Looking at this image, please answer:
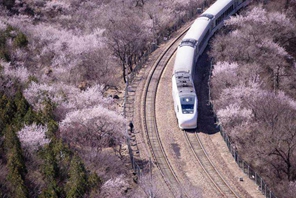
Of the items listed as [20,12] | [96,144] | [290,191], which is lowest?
[290,191]

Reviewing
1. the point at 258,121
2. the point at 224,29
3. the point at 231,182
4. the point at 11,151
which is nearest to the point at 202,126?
the point at 258,121

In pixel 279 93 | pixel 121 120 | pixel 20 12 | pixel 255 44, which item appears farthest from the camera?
pixel 20 12

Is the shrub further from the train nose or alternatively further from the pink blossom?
the train nose

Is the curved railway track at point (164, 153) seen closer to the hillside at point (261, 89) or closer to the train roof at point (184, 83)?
the hillside at point (261, 89)

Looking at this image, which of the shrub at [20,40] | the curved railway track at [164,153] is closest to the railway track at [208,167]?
the curved railway track at [164,153]

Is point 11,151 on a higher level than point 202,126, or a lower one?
higher

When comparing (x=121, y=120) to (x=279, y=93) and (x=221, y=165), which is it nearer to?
(x=221, y=165)

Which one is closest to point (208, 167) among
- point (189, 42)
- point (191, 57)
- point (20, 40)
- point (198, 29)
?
point (191, 57)
